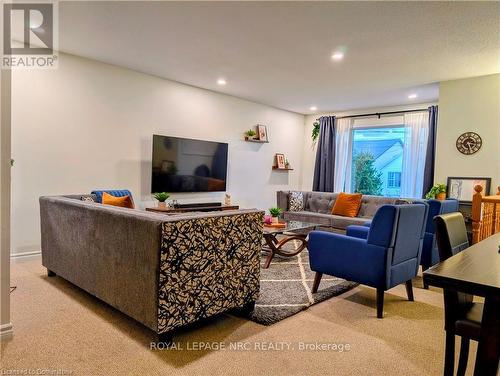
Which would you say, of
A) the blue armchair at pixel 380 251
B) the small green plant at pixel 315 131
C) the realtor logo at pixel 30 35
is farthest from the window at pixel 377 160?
the realtor logo at pixel 30 35

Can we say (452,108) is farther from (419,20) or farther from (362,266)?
(362,266)

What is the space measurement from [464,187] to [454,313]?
3748mm

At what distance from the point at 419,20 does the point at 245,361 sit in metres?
3.12

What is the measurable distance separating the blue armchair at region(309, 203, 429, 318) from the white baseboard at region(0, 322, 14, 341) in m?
2.29

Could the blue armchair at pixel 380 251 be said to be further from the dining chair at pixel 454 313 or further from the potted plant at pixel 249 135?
the potted plant at pixel 249 135

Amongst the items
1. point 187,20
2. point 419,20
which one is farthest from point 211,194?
point 419,20

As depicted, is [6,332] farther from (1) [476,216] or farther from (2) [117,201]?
(1) [476,216]

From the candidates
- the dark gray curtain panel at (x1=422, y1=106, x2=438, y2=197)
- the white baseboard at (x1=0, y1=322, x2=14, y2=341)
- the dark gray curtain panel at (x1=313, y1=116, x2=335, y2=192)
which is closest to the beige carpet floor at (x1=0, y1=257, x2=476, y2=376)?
the white baseboard at (x1=0, y1=322, x2=14, y2=341)

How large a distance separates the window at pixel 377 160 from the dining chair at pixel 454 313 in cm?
512

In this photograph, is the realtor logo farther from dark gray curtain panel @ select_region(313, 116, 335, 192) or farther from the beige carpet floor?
dark gray curtain panel @ select_region(313, 116, 335, 192)

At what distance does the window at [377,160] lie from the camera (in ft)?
21.8

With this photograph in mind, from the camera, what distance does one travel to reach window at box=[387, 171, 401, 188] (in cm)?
662

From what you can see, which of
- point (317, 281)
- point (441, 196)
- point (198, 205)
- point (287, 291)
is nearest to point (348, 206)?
point (441, 196)

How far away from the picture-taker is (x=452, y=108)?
4809mm
